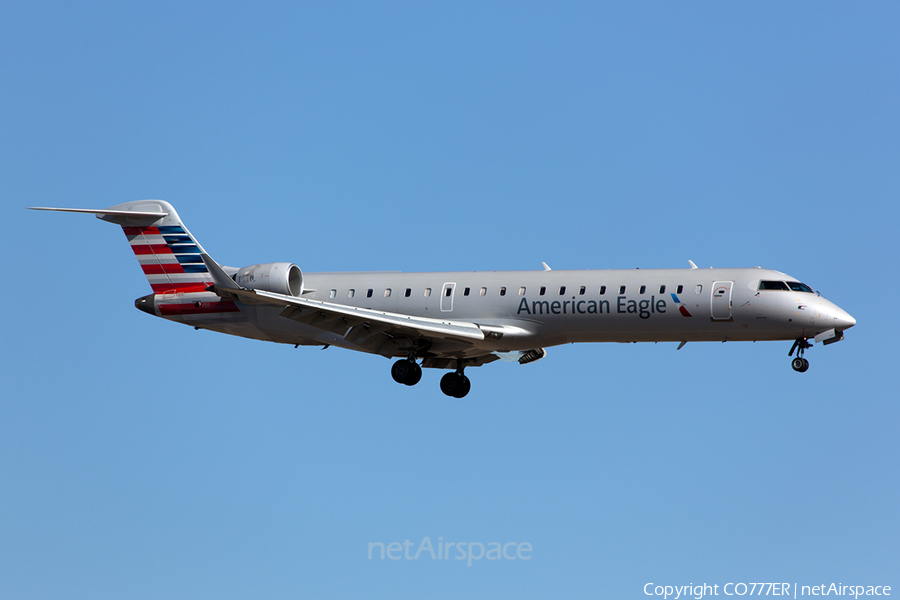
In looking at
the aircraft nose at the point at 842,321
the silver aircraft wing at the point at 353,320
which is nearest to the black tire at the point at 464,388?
the silver aircraft wing at the point at 353,320

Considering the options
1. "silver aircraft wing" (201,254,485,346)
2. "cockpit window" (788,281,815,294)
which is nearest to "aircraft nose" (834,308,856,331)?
"cockpit window" (788,281,815,294)

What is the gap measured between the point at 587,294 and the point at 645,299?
162 centimetres

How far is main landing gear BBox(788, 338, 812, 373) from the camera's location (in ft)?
96.4

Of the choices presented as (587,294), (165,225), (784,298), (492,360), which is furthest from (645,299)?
(165,225)

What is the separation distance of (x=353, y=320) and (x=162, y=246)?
24.8 feet

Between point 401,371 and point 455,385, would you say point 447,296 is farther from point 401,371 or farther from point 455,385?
point 455,385

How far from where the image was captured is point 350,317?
31.1 m

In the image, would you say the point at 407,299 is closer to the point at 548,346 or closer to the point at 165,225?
the point at 548,346

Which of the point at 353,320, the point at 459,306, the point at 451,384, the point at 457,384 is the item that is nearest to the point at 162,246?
the point at 353,320

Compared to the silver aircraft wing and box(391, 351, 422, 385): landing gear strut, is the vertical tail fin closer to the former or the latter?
the silver aircraft wing

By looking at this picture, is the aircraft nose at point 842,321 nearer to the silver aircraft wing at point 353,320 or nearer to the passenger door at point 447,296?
the silver aircraft wing at point 353,320

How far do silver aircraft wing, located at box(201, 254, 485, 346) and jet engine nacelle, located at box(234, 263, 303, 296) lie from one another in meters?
0.32

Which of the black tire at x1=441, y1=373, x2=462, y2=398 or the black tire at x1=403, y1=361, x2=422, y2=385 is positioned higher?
the black tire at x1=441, y1=373, x2=462, y2=398

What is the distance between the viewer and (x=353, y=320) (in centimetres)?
3139
